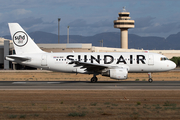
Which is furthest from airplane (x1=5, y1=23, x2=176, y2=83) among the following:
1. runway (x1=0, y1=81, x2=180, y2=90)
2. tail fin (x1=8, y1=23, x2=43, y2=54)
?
runway (x1=0, y1=81, x2=180, y2=90)

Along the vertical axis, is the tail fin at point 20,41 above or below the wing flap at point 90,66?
above

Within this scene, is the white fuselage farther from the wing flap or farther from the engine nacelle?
the engine nacelle

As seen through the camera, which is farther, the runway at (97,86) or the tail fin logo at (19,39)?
the tail fin logo at (19,39)

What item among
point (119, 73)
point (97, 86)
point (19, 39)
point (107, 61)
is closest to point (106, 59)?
point (107, 61)

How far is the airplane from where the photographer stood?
115 ft

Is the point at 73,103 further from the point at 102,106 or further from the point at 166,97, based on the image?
the point at 166,97

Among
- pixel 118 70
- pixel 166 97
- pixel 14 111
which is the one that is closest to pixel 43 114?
pixel 14 111

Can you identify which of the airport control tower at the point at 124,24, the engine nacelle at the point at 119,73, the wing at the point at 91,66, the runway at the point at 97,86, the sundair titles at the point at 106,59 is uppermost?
Result: the airport control tower at the point at 124,24

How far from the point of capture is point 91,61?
36.0m

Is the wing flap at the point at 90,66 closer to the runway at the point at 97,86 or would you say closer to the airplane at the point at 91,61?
the airplane at the point at 91,61

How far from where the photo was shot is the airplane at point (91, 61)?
35156 mm

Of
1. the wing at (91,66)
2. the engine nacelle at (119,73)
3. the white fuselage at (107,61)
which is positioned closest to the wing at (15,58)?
the white fuselage at (107,61)

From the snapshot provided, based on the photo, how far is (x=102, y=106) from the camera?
17.5 m

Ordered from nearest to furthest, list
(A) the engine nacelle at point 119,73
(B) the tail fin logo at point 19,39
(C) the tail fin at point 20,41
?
1. (A) the engine nacelle at point 119,73
2. (C) the tail fin at point 20,41
3. (B) the tail fin logo at point 19,39
